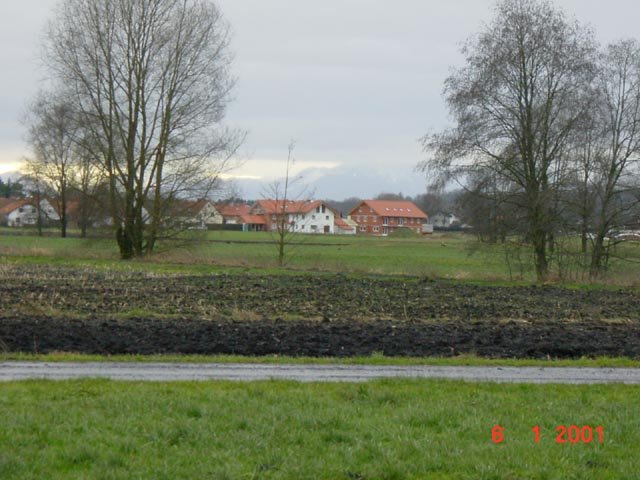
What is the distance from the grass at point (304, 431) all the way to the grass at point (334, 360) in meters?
2.65

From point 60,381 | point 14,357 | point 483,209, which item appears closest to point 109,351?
point 14,357

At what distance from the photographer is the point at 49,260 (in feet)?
131

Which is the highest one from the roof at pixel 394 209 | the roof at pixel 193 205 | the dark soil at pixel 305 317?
the roof at pixel 394 209

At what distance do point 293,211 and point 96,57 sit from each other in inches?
568

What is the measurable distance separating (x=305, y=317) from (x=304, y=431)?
11.9m

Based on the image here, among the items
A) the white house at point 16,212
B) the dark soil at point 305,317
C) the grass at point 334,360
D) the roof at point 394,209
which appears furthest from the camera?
the roof at point 394,209

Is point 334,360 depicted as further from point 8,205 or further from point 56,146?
point 8,205

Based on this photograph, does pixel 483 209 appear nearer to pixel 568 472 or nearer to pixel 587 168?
pixel 587 168

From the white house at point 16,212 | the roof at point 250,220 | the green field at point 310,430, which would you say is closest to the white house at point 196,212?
the green field at point 310,430

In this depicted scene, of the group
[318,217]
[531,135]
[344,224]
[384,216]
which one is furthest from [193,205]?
[384,216]

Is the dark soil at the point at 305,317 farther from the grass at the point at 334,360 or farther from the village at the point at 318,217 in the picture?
the village at the point at 318,217

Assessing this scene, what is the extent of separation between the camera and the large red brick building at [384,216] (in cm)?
14800

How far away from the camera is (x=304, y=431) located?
7480mm

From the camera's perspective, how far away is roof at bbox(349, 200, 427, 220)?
14838cm
